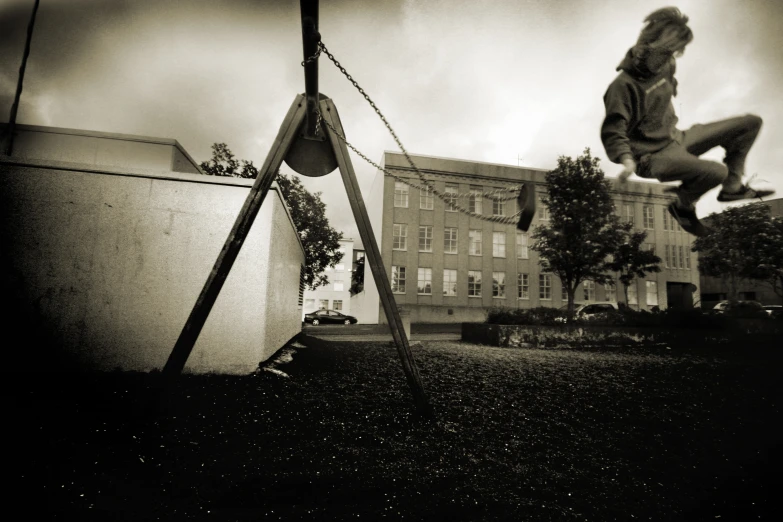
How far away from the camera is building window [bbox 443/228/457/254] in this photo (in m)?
31.9

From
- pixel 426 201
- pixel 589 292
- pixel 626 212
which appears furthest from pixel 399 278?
pixel 626 212

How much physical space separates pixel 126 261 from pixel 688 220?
5.46 meters

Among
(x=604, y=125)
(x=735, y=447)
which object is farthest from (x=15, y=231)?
(x=735, y=447)

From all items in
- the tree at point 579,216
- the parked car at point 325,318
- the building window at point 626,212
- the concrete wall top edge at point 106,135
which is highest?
the building window at point 626,212

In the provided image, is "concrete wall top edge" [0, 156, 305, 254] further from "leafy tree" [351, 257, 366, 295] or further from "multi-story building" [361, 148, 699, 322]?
"leafy tree" [351, 257, 366, 295]

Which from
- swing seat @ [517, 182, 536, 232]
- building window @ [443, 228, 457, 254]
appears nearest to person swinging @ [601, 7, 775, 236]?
swing seat @ [517, 182, 536, 232]

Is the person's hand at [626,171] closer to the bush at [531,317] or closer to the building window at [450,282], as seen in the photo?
the bush at [531,317]

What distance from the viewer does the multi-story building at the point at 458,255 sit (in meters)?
30.7

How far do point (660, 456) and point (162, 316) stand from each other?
531 cm

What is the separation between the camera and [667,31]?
1872 millimetres

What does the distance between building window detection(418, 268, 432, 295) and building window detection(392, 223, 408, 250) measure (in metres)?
2.63

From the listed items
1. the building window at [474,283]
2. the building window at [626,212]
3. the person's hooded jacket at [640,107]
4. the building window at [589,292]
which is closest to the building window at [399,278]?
the building window at [474,283]

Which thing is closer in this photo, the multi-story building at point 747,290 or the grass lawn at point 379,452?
the grass lawn at point 379,452

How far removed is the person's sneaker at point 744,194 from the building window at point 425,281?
95.1ft
